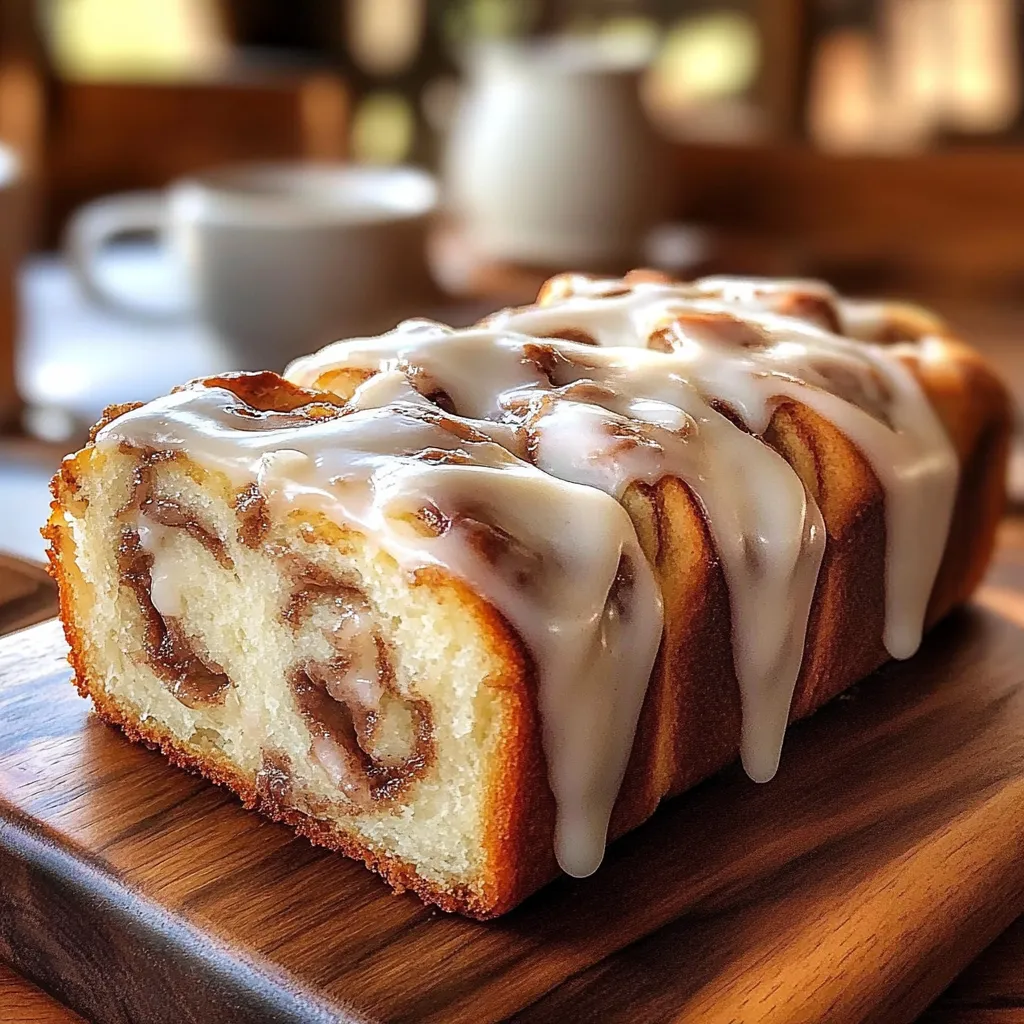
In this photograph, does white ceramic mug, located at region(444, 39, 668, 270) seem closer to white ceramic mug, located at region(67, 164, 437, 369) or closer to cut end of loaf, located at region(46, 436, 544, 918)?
white ceramic mug, located at region(67, 164, 437, 369)

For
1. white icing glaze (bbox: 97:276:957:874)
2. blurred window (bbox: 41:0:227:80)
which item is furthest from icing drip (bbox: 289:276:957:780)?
blurred window (bbox: 41:0:227:80)

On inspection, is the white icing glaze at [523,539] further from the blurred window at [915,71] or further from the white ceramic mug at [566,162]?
the blurred window at [915,71]

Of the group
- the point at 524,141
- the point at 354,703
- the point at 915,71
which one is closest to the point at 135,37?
the point at 524,141

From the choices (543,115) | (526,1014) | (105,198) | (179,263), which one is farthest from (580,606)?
(105,198)

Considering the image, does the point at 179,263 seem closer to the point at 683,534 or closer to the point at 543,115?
the point at 543,115

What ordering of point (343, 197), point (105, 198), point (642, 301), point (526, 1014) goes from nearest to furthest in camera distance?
1. point (526, 1014)
2. point (642, 301)
3. point (343, 197)
4. point (105, 198)

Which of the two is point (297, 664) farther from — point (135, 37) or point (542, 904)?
point (135, 37)
